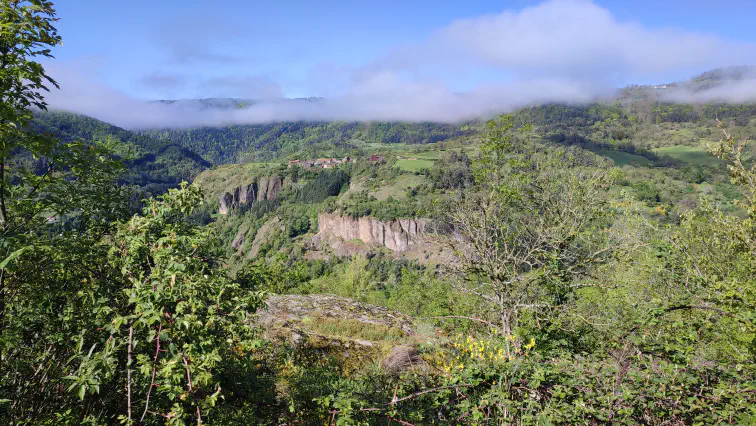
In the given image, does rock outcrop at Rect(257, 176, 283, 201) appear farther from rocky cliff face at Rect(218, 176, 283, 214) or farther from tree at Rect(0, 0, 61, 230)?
tree at Rect(0, 0, 61, 230)

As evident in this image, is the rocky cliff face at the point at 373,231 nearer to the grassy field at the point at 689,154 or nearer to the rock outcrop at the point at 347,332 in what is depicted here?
the rock outcrop at the point at 347,332

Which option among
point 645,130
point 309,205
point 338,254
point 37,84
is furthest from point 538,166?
point 645,130

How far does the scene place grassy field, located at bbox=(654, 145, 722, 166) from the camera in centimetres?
12530

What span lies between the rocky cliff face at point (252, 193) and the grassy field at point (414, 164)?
66.9 meters

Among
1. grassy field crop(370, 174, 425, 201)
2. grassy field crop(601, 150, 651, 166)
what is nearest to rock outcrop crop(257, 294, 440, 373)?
grassy field crop(370, 174, 425, 201)

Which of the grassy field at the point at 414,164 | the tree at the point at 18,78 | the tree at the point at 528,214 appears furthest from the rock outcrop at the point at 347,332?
the grassy field at the point at 414,164

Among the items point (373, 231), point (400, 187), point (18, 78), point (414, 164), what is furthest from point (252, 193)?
point (18, 78)

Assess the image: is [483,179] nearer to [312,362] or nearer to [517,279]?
[517,279]

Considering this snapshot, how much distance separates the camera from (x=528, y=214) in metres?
12.3

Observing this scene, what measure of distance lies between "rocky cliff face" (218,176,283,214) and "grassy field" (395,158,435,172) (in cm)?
6689

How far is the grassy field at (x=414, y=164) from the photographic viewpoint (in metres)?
145

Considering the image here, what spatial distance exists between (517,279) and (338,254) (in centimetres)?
11123

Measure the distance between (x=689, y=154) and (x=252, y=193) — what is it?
19218 centimetres

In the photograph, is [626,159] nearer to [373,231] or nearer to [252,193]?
[373,231]
